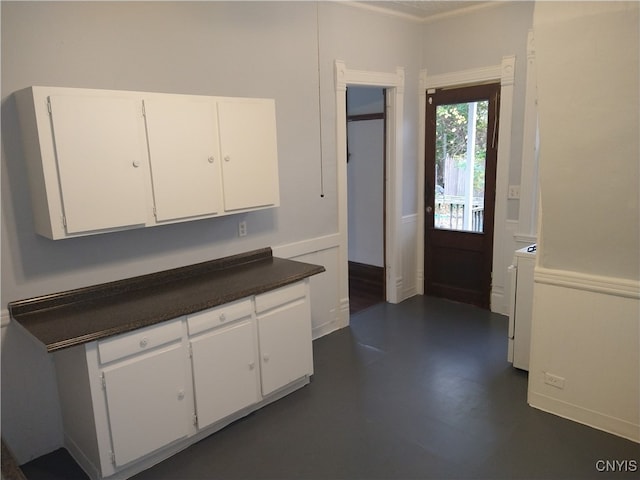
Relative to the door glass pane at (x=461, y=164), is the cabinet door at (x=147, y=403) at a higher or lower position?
lower

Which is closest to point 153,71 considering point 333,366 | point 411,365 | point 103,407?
point 103,407

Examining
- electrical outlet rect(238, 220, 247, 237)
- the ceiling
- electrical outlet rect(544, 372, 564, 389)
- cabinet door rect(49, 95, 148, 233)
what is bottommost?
electrical outlet rect(544, 372, 564, 389)

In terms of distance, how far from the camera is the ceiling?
13.3 feet

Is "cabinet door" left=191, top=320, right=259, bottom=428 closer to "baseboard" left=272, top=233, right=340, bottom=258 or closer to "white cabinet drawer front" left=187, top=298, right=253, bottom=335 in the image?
"white cabinet drawer front" left=187, top=298, right=253, bottom=335

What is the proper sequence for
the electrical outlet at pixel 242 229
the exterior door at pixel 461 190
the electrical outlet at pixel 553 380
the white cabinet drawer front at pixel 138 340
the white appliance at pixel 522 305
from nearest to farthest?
the white cabinet drawer front at pixel 138 340 → the electrical outlet at pixel 553 380 → the white appliance at pixel 522 305 → the electrical outlet at pixel 242 229 → the exterior door at pixel 461 190

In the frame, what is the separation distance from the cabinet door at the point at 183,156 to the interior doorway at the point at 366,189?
9.31ft

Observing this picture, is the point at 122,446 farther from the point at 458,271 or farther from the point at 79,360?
the point at 458,271

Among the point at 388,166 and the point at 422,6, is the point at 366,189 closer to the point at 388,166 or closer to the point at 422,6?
the point at 388,166

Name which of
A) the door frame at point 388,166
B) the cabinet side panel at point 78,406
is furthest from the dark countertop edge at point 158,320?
the door frame at point 388,166

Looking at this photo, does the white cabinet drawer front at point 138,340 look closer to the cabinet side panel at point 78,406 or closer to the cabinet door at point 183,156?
the cabinet side panel at point 78,406

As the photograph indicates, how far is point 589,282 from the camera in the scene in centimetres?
267

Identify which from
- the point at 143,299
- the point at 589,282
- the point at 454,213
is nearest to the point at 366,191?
the point at 454,213

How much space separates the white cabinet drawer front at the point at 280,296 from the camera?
2.89m

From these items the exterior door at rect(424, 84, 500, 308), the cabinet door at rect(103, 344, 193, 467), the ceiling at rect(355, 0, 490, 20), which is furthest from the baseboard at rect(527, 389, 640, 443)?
the ceiling at rect(355, 0, 490, 20)
